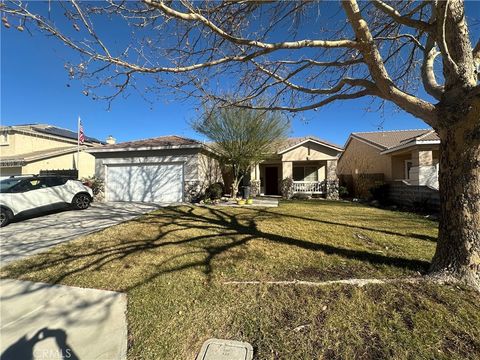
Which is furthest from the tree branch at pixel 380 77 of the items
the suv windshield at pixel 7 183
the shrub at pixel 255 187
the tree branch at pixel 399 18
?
the shrub at pixel 255 187

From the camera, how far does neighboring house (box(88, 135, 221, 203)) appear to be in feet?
42.2

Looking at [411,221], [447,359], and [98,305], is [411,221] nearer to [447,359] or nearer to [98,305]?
[447,359]

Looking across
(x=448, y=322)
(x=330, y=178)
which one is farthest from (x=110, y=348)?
(x=330, y=178)

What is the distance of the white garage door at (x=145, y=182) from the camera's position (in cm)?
1314

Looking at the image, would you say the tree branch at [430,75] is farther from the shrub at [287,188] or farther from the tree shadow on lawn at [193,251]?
the shrub at [287,188]

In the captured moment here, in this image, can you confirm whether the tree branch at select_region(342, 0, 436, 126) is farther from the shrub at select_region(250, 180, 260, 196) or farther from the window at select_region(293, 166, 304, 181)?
A: the window at select_region(293, 166, 304, 181)

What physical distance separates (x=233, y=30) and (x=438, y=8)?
9.91 ft

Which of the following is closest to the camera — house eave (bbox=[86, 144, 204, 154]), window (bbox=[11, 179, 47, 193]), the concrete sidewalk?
the concrete sidewalk

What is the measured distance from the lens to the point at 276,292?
131 inches

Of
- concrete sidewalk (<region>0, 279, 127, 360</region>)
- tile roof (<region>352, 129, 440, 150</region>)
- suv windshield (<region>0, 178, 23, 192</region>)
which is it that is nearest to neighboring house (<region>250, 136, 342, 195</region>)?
tile roof (<region>352, 129, 440, 150</region>)

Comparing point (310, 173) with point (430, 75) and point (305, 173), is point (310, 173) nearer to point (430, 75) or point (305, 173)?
point (305, 173)

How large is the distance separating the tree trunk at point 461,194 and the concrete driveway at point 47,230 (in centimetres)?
774

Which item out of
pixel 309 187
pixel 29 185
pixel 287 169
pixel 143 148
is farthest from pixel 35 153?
pixel 309 187

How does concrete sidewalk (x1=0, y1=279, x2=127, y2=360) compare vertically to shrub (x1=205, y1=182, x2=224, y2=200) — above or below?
below
